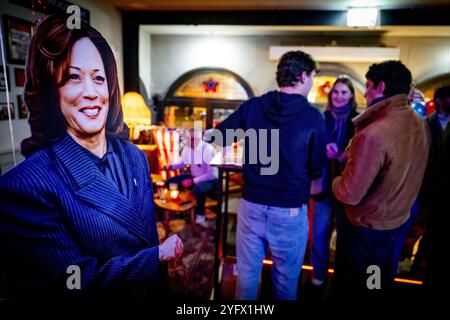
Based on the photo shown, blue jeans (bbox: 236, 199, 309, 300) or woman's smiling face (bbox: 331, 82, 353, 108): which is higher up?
woman's smiling face (bbox: 331, 82, 353, 108)

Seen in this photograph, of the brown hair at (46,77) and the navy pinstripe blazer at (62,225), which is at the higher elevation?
the brown hair at (46,77)

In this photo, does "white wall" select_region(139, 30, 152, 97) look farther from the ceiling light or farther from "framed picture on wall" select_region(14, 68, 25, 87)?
"framed picture on wall" select_region(14, 68, 25, 87)

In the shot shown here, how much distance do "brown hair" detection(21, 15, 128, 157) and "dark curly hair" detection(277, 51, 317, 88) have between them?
90 centimetres

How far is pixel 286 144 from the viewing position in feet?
4.79

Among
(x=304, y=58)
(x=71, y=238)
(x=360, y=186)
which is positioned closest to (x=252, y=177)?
(x=360, y=186)

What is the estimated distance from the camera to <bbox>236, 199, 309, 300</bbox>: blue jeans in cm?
154

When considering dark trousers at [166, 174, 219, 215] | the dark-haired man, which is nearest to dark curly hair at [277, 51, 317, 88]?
the dark-haired man

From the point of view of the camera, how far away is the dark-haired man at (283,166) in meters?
1.45

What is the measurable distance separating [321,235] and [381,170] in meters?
0.79

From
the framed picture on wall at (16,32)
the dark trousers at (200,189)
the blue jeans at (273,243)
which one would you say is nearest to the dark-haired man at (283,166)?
the blue jeans at (273,243)

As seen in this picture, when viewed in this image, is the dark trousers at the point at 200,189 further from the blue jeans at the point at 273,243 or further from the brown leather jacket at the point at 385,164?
the brown leather jacket at the point at 385,164

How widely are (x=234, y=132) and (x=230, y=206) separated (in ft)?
8.46

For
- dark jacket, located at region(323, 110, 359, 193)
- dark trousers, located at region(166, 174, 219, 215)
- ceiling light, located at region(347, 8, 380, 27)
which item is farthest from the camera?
dark trousers, located at region(166, 174, 219, 215)

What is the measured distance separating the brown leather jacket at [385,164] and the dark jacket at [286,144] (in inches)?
7.3
